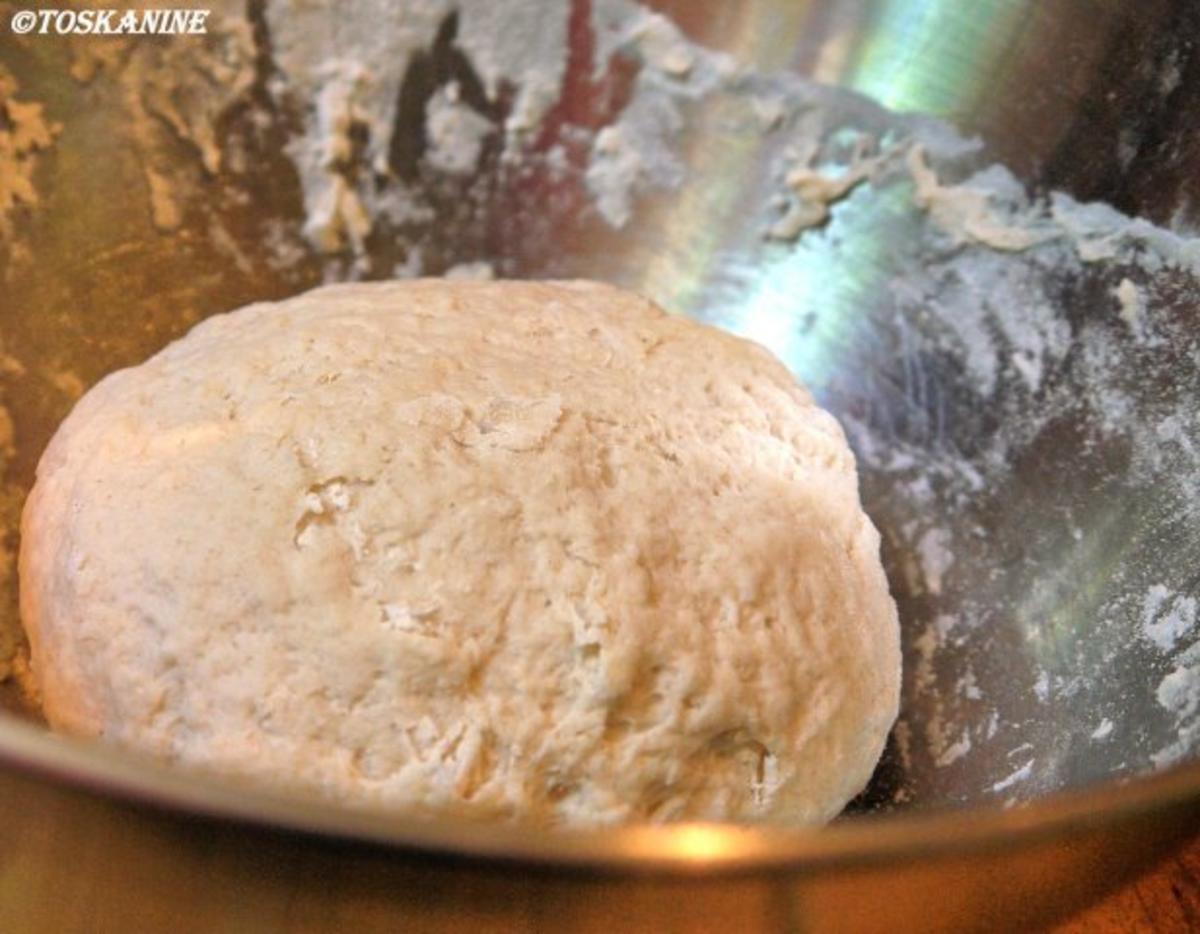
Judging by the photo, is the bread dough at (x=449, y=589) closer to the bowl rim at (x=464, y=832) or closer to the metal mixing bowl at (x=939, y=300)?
the metal mixing bowl at (x=939, y=300)

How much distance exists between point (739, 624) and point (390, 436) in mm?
325

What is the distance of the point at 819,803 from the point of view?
0.94m

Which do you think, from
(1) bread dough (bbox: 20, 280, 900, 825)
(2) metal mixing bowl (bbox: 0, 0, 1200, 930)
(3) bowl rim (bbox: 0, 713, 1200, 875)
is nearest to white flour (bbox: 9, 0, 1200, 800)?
(2) metal mixing bowl (bbox: 0, 0, 1200, 930)

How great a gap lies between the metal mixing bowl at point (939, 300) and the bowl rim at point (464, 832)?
0.66 ft

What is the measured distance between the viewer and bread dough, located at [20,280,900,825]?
85 cm

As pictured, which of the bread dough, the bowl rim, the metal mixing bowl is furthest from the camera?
the metal mixing bowl

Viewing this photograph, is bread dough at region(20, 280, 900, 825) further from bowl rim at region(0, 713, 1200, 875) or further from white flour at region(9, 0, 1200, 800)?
bowl rim at region(0, 713, 1200, 875)

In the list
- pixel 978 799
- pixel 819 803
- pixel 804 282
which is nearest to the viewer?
pixel 819 803

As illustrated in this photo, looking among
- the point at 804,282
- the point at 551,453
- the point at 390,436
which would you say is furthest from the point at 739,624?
the point at 804,282

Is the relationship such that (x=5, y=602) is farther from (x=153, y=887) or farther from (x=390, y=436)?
(x=153, y=887)

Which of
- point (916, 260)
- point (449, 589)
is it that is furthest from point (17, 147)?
point (916, 260)

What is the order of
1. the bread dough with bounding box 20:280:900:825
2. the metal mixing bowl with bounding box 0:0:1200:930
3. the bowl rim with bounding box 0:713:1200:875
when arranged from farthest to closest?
the metal mixing bowl with bounding box 0:0:1200:930
the bread dough with bounding box 20:280:900:825
the bowl rim with bounding box 0:713:1200:875

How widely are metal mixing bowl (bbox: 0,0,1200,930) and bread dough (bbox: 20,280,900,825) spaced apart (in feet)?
0.43

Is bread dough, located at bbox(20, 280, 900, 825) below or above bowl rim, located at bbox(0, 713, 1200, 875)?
below
